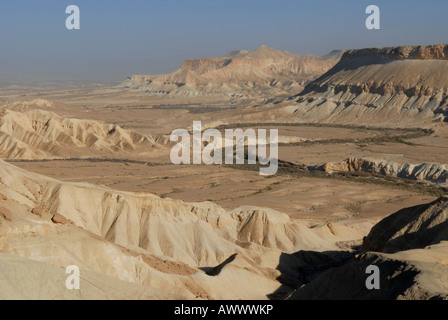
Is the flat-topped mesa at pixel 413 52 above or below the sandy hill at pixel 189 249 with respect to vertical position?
above

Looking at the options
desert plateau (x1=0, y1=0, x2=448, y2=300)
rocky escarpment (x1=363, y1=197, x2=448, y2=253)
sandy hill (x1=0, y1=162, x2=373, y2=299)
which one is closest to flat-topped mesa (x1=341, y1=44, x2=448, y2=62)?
desert plateau (x1=0, y1=0, x2=448, y2=300)

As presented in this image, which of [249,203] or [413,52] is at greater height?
[413,52]

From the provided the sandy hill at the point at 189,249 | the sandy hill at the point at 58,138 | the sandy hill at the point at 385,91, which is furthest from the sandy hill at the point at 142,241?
the sandy hill at the point at 385,91

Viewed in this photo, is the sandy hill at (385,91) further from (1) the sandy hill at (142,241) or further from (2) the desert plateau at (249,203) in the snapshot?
(1) the sandy hill at (142,241)

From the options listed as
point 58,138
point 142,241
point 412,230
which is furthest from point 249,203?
point 58,138

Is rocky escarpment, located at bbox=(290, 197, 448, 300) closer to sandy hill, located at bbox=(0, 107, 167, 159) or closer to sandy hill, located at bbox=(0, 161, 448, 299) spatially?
sandy hill, located at bbox=(0, 161, 448, 299)

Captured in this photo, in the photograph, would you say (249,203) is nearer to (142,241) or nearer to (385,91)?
(142,241)

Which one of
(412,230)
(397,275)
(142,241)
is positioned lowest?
(142,241)
